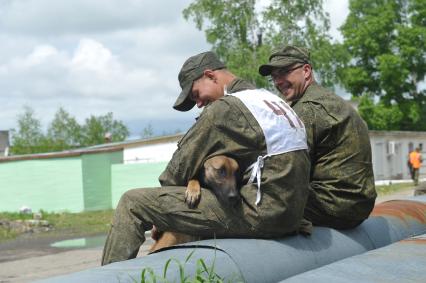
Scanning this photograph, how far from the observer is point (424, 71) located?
55.5 m

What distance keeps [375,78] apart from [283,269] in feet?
179

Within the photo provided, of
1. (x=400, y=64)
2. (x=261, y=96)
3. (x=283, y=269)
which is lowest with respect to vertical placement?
(x=283, y=269)

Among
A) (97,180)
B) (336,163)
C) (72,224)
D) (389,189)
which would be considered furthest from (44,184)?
(336,163)

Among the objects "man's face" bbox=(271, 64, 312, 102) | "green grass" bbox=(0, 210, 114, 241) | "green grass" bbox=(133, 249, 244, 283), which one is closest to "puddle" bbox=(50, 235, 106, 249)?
"green grass" bbox=(0, 210, 114, 241)

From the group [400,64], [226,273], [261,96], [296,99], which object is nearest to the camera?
[226,273]

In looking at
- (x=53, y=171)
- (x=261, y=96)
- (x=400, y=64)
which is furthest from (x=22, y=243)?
(x=400, y=64)

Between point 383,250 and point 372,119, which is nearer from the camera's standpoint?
point 383,250

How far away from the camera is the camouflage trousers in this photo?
408 cm

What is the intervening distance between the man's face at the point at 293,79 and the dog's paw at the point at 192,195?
1371mm

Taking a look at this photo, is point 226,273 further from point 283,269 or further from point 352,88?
point 352,88

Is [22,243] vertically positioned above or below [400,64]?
below

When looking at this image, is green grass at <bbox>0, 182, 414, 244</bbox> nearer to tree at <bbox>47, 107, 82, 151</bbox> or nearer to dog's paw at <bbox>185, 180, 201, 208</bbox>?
dog's paw at <bbox>185, 180, 201, 208</bbox>

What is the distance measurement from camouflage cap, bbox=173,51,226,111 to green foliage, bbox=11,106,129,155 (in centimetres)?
7025

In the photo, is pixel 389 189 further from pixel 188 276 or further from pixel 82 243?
pixel 188 276
